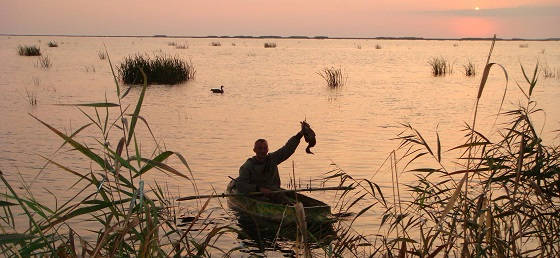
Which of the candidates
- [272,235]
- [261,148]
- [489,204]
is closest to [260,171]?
[261,148]

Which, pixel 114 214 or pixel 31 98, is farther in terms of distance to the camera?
pixel 31 98

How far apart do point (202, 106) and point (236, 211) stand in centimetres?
1343

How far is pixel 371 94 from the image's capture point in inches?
1160

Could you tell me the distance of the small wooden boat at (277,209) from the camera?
29.9 feet

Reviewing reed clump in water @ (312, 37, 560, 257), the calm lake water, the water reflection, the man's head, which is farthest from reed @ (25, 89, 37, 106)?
reed clump in water @ (312, 37, 560, 257)

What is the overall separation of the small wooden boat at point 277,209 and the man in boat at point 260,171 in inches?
8.2

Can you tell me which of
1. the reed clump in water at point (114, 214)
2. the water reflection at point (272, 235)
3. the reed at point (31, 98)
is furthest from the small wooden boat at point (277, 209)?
the reed at point (31, 98)

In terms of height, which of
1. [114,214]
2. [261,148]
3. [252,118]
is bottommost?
[252,118]

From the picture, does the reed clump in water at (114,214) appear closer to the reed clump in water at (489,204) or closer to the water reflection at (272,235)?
the reed clump in water at (489,204)

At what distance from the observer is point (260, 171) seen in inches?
406

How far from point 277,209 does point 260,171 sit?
84 centimetres

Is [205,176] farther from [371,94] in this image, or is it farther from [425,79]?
[425,79]

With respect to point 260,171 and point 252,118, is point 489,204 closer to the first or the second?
Result: point 260,171

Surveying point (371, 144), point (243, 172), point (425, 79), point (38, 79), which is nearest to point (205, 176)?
point (243, 172)
